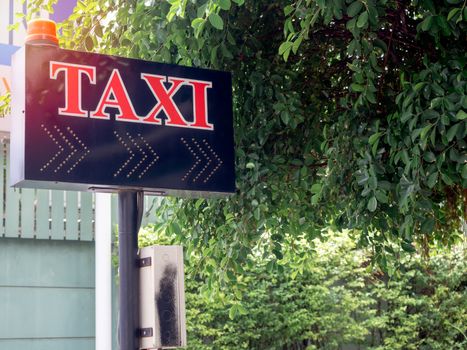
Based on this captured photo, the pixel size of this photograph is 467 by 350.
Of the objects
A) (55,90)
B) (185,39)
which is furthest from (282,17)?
(55,90)

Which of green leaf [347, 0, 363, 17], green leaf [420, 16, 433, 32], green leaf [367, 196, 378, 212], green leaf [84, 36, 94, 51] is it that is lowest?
green leaf [367, 196, 378, 212]

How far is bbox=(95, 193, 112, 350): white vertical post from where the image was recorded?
39.0ft

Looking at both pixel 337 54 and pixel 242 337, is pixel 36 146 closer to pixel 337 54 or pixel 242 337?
pixel 337 54

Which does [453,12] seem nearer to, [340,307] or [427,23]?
[427,23]

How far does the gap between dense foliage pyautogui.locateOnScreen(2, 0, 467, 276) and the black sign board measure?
14.3 inches

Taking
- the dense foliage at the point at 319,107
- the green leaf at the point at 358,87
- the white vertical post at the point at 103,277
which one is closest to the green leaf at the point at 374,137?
the dense foliage at the point at 319,107

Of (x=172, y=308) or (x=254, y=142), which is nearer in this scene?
(x=172, y=308)

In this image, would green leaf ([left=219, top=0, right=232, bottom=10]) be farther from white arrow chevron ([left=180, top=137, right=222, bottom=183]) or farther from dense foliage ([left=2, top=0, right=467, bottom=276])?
white arrow chevron ([left=180, top=137, right=222, bottom=183])

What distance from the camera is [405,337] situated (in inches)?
669

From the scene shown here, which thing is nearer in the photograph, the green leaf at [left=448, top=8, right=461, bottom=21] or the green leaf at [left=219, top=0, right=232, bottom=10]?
the green leaf at [left=219, top=0, right=232, bottom=10]

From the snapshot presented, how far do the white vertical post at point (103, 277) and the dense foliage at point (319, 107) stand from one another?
16.0ft

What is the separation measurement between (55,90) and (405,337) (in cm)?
1366

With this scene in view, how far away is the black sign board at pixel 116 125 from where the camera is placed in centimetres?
439

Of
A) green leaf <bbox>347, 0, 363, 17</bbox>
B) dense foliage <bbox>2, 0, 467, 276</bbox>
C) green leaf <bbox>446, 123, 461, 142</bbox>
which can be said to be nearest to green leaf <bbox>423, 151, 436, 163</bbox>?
dense foliage <bbox>2, 0, 467, 276</bbox>
